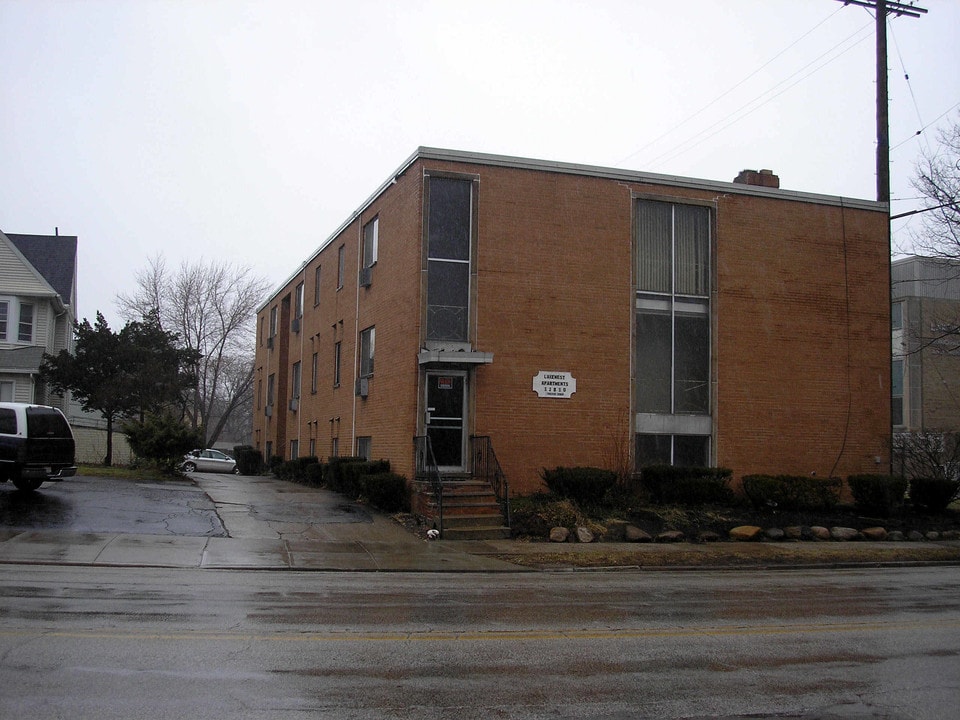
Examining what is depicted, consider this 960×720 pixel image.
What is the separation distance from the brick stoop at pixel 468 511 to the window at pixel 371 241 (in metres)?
7.95

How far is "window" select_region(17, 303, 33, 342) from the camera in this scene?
35062 millimetres

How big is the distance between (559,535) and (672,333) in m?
7.29

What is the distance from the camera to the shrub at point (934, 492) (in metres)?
22.0

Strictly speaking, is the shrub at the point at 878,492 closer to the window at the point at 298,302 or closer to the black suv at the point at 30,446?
the black suv at the point at 30,446

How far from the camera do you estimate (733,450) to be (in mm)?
22469

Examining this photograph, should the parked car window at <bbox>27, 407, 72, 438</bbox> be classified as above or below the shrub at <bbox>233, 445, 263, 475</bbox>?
above

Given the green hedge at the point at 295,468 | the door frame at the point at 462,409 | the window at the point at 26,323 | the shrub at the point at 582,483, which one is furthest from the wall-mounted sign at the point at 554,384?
the window at the point at 26,323

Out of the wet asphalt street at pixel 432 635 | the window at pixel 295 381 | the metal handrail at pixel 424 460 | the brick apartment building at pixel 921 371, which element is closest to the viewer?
the wet asphalt street at pixel 432 635

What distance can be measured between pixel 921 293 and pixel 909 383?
190 inches

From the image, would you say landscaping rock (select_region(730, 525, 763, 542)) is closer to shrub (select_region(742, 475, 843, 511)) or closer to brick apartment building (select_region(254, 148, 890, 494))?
shrub (select_region(742, 475, 843, 511))

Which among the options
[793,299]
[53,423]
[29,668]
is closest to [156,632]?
[29,668]

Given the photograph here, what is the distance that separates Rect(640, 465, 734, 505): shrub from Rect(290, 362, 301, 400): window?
1829 centimetres

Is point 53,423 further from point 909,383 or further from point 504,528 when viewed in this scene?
point 909,383

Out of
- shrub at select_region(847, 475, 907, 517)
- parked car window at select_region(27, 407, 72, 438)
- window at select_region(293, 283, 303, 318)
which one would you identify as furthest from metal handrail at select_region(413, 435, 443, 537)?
window at select_region(293, 283, 303, 318)
